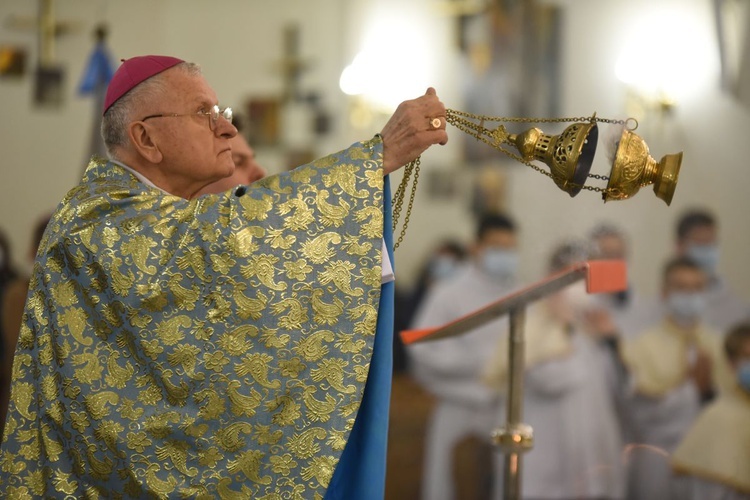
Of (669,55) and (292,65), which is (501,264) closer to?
(669,55)

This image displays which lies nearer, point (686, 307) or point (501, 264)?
point (686, 307)

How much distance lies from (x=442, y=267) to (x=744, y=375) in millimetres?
2221

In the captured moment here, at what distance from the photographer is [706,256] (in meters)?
6.06

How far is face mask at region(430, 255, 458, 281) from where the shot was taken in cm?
671

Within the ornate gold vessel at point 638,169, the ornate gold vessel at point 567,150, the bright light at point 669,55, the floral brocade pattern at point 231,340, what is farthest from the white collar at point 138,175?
the bright light at point 669,55

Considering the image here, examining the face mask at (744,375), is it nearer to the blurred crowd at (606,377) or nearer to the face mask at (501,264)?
the blurred crowd at (606,377)

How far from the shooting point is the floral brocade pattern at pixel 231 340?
2.16 meters

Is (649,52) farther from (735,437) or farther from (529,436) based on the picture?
(529,436)

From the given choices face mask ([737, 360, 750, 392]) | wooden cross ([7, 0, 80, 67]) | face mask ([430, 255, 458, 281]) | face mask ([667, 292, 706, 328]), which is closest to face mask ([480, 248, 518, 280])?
face mask ([430, 255, 458, 281])

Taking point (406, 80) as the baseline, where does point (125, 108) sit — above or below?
below

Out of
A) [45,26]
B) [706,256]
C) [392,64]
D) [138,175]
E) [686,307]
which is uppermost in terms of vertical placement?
[45,26]

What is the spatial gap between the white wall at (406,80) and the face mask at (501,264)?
0.30 ft

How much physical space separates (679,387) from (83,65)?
206 inches

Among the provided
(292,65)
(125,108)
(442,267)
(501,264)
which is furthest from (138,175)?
(292,65)
